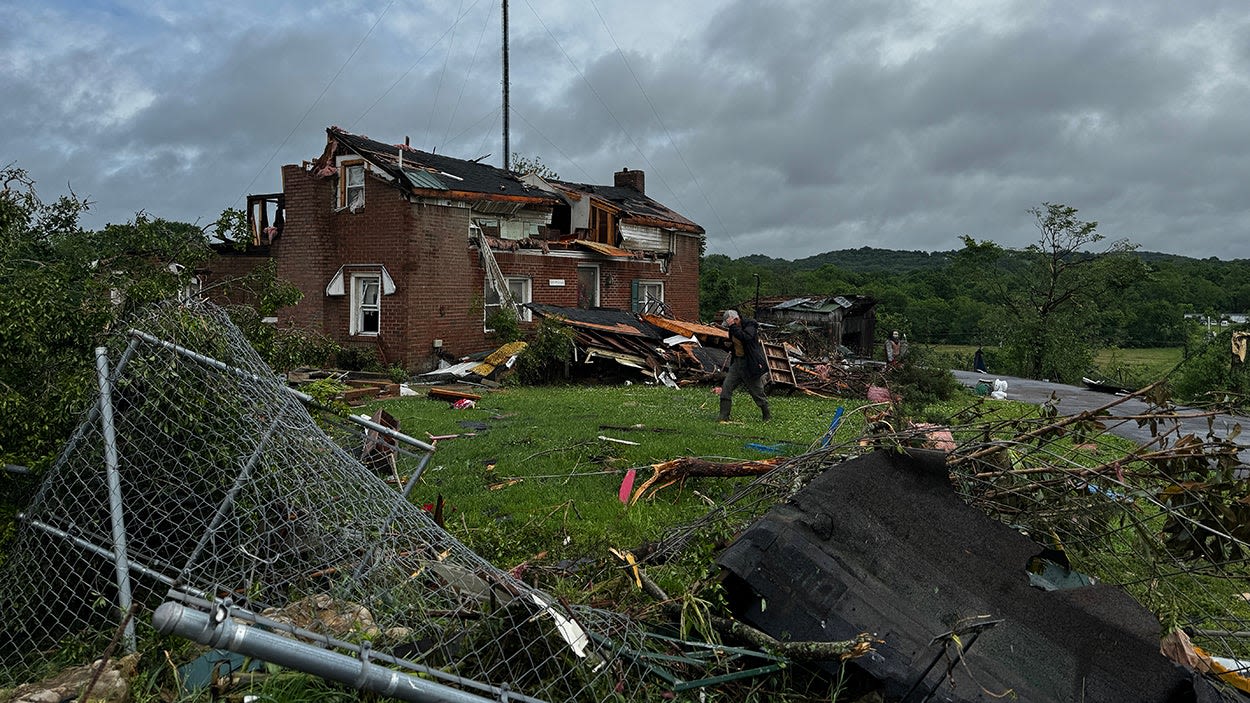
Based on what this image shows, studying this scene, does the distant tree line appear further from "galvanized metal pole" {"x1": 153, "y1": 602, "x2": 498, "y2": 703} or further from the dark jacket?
"galvanized metal pole" {"x1": 153, "y1": 602, "x2": 498, "y2": 703}

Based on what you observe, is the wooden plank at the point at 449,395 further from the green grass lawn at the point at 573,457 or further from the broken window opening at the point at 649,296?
the broken window opening at the point at 649,296

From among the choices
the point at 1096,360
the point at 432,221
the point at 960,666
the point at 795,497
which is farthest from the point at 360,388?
the point at 1096,360

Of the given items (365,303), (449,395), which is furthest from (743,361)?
(365,303)

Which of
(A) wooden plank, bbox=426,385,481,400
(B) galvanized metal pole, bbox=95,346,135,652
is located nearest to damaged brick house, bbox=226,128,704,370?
(A) wooden plank, bbox=426,385,481,400

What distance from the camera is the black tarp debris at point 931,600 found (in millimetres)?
3205

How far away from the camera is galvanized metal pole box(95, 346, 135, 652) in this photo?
3240 millimetres

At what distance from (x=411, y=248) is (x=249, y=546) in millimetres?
14139

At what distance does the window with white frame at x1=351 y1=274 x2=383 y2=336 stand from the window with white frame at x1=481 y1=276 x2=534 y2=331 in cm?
249

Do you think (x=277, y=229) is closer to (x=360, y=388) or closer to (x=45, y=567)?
(x=360, y=388)

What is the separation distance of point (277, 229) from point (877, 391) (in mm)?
14744

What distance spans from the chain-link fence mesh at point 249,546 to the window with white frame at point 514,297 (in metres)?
14.8

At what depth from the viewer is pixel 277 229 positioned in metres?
19.4

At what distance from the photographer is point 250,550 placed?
365 centimetres

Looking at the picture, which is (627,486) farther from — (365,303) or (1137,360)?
(1137,360)
